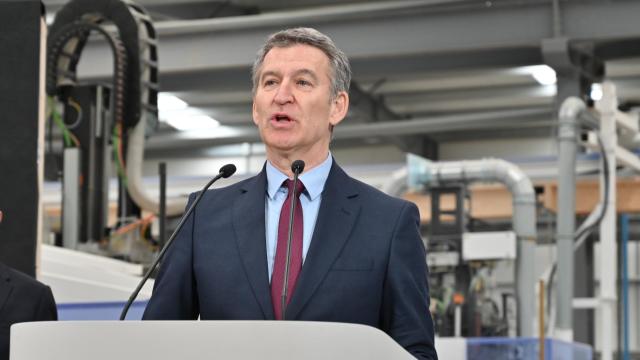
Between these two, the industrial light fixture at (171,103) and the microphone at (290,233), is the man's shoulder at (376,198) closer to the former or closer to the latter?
the microphone at (290,233)

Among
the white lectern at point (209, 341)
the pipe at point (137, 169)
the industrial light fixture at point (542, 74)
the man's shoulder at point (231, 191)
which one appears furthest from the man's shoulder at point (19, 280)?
the industrial light fixture at point (542, 74)

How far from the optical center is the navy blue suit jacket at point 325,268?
2066 mm

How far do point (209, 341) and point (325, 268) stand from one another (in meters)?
0.45

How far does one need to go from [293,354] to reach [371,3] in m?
10.1

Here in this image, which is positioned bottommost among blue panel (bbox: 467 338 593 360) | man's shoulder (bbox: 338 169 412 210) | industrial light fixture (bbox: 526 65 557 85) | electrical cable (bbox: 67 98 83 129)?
blue panel (bbox: 467 338 593 360)

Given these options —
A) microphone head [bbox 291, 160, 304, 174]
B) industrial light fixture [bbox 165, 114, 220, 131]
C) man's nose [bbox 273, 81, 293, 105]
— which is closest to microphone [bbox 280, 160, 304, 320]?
microphone head [bbox 291, 160, 304, 174]

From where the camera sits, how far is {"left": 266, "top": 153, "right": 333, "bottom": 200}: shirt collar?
219 cm

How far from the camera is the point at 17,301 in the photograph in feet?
10.8

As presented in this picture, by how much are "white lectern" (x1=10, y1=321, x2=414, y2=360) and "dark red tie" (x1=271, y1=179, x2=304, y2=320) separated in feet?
1.27

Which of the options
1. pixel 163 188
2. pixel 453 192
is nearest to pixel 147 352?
pixel 163 188

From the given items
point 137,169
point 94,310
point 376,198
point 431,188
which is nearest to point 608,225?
point 431,188

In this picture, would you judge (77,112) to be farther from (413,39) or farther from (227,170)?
(227,170)

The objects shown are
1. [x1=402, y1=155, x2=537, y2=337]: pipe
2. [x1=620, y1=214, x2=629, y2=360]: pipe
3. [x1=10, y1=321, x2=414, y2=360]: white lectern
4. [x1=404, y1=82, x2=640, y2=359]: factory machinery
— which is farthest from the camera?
[x1=402, y1=155, x2=537, y2=337]: pipe

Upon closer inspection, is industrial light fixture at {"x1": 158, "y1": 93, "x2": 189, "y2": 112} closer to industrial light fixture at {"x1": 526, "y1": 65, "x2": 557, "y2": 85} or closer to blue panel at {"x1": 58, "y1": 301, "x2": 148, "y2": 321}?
industrial light fixture at {"x1": 526, "y1": 65, "x2": 557, "y2": 85}
